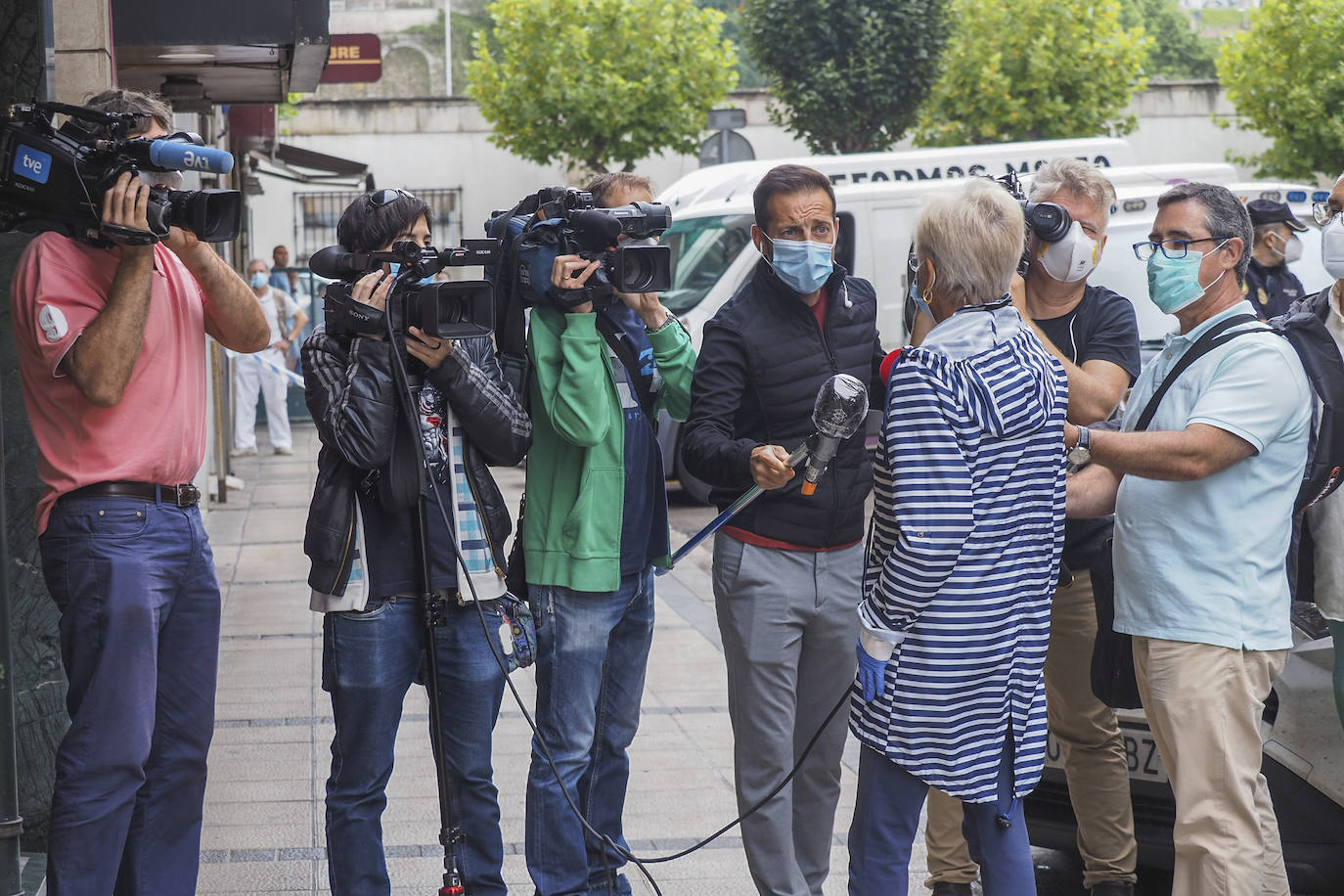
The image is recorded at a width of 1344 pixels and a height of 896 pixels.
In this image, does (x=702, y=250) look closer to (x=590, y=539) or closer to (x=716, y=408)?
(x=716, y=408)

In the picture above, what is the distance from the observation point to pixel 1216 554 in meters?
3.56

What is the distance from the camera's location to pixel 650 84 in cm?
2261

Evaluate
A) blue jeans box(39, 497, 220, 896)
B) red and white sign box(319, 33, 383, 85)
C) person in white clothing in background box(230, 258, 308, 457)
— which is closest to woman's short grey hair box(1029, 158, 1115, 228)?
blue jeans box(39, 497, 220, 896)

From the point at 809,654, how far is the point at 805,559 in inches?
10.7

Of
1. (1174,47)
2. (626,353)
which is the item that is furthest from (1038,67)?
(1174,47)

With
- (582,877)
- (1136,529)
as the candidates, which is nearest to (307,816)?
(582,877)

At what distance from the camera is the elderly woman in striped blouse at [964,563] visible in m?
3.14

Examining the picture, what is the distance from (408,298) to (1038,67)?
2185 centimetres

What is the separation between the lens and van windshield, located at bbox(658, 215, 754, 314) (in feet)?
41.2

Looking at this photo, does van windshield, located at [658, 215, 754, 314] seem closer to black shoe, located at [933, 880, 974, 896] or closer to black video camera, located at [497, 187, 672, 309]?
black shoe, located at [933, 880, 974, 896]

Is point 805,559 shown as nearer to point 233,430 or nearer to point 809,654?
point 809,654

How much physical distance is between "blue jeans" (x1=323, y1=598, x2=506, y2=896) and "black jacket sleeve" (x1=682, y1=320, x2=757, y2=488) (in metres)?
0.64

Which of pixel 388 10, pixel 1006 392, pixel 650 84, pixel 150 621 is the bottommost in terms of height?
pixel 150 621

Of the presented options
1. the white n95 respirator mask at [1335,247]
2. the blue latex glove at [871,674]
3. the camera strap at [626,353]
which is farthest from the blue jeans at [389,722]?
the white n95 respirator mask at [1335,247]
